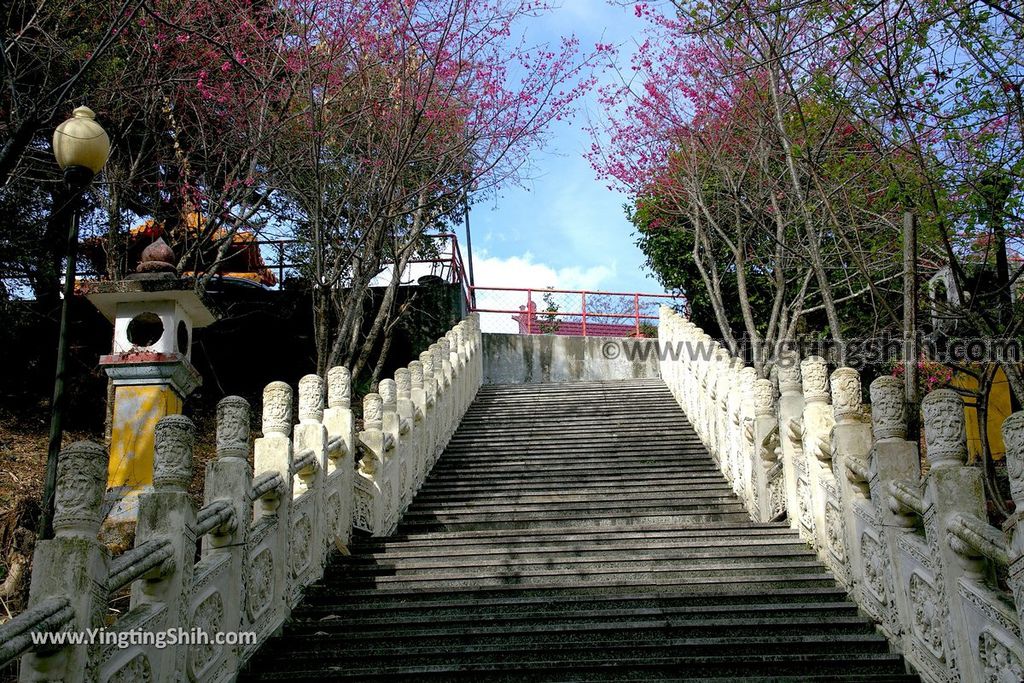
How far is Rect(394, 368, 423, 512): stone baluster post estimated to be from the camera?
33.9 ft

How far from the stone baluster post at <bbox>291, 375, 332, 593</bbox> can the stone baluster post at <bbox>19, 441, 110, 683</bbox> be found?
3.06 m

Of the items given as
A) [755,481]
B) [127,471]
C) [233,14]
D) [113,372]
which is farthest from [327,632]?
[233,14]

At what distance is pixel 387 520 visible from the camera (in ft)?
31.1

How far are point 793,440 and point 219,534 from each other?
5187 millimetres

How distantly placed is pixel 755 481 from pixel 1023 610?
5409 mm

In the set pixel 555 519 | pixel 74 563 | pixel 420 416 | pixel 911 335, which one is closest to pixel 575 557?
pixel 555 519

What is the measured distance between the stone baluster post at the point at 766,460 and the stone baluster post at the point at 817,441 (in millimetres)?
1032

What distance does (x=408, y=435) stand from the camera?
10.4 metres

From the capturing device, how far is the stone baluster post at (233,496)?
599 cm

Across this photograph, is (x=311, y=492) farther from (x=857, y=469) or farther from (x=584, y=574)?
(x=857, y=469)

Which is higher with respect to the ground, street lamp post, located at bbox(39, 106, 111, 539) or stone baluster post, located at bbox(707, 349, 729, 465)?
street lamp post, located at bbox(39, 106, 111, 539)

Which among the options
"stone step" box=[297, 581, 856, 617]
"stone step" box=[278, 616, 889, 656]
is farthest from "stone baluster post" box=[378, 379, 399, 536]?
"stone step" box=[278, 616, 889, 656]

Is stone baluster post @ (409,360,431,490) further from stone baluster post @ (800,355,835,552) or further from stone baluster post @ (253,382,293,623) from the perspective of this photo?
stone baluster post @ (800,355,835,552)

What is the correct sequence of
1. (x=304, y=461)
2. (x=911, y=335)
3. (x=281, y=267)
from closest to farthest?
1. (x=304, y=461)
2. (x=911, y=335)
3. (x=281, y=267)
